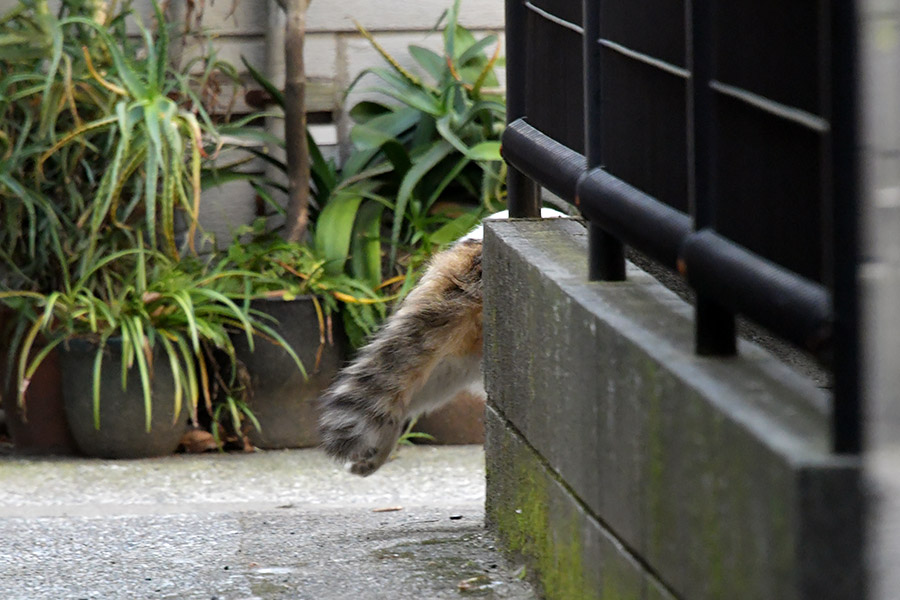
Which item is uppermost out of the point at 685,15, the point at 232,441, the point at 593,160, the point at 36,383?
the point at 685,15

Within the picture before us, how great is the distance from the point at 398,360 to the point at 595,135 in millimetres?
A: 1344

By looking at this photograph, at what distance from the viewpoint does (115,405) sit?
16.3ft

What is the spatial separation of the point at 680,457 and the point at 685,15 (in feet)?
2.25

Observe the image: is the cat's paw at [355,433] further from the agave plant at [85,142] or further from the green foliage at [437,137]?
the green foliage at [437,137]

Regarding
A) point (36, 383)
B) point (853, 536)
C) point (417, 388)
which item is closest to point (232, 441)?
point (36, 383)

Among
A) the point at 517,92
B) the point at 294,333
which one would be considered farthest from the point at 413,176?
the point at 517,92

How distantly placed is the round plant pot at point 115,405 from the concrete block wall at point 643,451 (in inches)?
95.5

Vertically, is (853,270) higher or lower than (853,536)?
higher

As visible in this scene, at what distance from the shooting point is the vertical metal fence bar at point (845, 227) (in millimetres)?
1217

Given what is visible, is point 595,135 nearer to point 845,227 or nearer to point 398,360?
point 845,227

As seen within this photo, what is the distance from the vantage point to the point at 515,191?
317 cm

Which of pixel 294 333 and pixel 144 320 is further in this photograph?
pixel 294 333

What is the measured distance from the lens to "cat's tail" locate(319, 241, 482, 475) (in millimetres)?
3471

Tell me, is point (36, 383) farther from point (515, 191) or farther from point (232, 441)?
point (515, 191)
